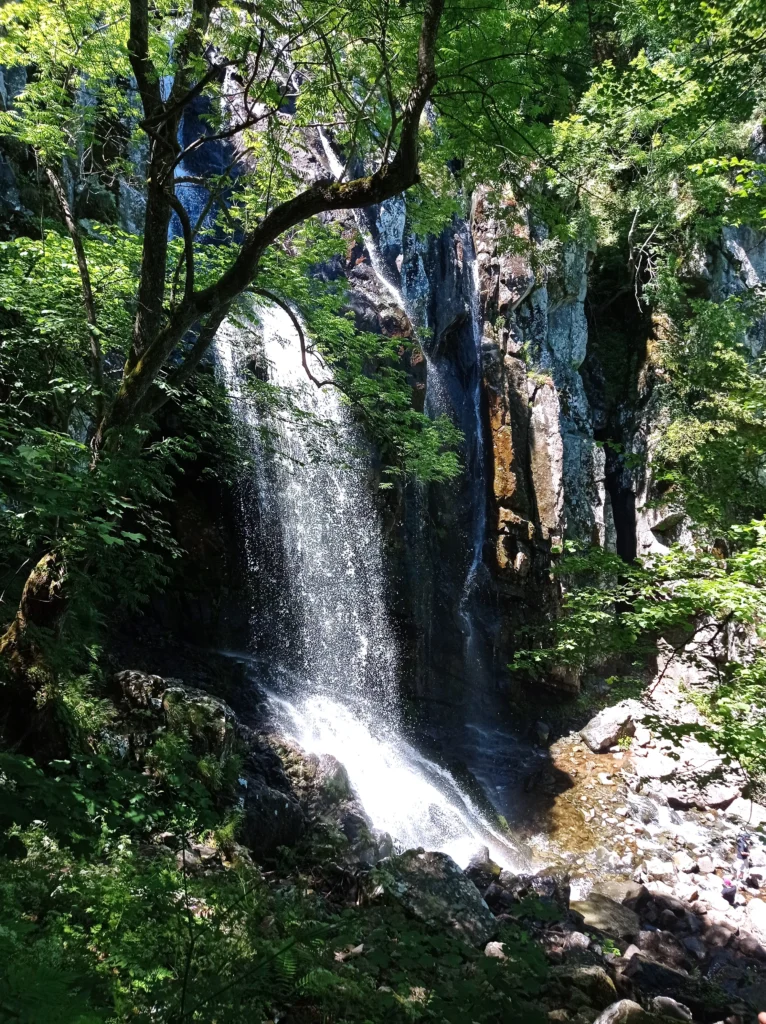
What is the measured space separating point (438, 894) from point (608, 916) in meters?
3.08

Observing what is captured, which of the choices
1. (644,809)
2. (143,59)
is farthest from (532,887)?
(143,59)

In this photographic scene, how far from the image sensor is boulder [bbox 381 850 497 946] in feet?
17.8

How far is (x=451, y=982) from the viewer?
285cm

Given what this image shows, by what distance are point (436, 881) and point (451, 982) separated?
3.55 meters

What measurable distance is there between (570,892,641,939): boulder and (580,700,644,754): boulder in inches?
189

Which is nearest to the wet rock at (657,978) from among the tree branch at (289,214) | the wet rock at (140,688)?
the wet rock at (140,688)

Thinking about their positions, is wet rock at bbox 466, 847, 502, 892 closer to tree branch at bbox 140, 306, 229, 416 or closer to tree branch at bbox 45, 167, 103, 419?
tree branch at bbox 140, 306, 229, 416

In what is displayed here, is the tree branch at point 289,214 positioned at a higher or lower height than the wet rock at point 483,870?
higher

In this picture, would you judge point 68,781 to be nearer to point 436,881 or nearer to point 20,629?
point 20,629

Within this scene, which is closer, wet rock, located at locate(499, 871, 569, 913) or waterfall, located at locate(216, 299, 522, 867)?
wet rock, located at locate(499, 871, 569, 913)

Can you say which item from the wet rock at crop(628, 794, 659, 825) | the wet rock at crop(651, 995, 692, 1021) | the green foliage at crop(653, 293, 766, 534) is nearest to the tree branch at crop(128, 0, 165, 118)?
the wet rock at crop(651, 995, 692, 1021)

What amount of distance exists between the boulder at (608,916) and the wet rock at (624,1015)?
337 centimetres

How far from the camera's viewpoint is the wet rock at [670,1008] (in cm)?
494

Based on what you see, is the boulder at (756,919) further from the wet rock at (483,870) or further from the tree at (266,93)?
Answer: the tree at (266,93)
